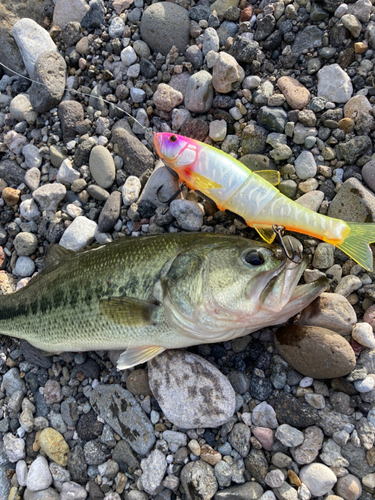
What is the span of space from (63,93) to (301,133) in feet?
9.47

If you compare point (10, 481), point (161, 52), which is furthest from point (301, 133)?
point (10, 481)

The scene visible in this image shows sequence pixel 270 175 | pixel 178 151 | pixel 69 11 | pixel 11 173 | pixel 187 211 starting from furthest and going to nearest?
1. pixel 69 11
2. pixel 11 173
3. pixel 187 211
4. pixel 270 175
5. pixel 178 151

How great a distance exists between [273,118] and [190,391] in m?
2.80

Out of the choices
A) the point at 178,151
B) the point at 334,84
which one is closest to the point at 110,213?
the point at 178,151

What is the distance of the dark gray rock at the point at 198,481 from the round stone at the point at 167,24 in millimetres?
4378

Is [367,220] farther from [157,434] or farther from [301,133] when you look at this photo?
[157,434]

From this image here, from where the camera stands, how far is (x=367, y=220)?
3.23 meters

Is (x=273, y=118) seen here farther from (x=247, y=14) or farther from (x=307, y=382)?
(x=307, y=382)

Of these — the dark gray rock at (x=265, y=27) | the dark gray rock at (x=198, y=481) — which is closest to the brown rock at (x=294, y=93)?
the dark gray rock at (x=265, y=27)

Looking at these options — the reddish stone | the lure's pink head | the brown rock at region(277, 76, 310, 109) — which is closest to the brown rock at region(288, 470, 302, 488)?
the lure's pink head

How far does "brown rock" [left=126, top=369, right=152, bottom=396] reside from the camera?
134 inches

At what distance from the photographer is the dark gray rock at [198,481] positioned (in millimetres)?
3080

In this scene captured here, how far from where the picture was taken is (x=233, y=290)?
2.74 m

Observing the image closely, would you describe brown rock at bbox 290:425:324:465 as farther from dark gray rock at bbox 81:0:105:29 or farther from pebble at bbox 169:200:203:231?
dark gray rock at bbox 81:0:105:29
